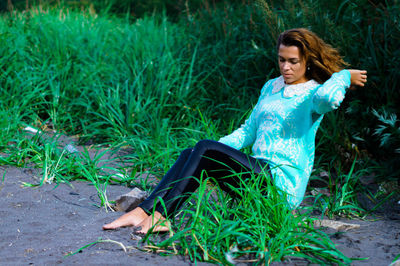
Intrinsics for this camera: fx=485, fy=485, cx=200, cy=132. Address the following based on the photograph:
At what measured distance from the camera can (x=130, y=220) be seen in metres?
2.59

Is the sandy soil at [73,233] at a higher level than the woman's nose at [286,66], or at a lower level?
lower

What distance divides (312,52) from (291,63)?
0.43 ft

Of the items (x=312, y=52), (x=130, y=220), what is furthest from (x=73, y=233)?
(x=312, y=52)

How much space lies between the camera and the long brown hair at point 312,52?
8.85 feet

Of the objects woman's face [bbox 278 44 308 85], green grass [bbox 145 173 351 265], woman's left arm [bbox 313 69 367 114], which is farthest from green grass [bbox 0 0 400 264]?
woman's face [bbox 278 44 308 85]

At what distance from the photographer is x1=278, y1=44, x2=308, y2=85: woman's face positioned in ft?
8.90

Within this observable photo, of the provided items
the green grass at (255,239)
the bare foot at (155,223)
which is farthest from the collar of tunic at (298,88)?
the bare foot at (155,223)

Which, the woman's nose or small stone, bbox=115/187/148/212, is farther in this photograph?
small stone, bbox=115/187/148/212

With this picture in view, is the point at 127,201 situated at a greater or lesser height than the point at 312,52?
lesser

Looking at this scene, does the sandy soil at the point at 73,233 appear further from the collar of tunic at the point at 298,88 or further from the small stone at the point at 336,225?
the collar of tunic at the point at 298,88

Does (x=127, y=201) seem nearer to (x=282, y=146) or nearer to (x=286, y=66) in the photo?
(x=282, y=146)

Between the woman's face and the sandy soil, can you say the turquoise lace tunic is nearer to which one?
the woman's face

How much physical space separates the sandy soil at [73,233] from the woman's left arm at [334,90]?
71 cm

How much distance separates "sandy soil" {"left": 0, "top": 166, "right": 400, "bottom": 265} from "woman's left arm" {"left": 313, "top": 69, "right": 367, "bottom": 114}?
0.71 m
